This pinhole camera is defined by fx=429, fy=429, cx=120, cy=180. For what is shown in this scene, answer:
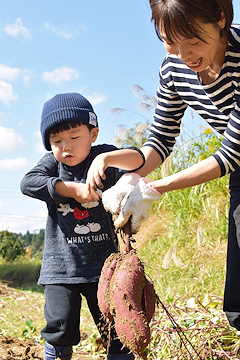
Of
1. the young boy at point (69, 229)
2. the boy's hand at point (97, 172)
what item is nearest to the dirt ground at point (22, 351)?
the young boy at point (69, 229)

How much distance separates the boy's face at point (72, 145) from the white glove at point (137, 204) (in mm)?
550

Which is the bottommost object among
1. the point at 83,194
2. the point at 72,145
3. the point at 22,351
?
the point at 22,351

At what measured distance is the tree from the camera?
8.69 meters

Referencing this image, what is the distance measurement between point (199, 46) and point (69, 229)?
3.60 feet

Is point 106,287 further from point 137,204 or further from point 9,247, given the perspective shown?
point 9,247

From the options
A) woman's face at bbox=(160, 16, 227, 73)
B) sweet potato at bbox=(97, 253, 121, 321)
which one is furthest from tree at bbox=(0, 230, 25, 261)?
woman's face at bbox=(160, 16, 227, 73)

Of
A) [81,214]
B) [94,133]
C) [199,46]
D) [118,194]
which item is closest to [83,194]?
[81,214]

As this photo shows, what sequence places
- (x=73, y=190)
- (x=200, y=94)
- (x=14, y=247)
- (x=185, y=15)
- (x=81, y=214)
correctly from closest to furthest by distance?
(x=185, y=15)
(x=200, y=94)
(x=73, y=190)
(x=81, y=214)
(x=14, y=247)

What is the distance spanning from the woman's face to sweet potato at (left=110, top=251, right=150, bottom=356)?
0.82 meters

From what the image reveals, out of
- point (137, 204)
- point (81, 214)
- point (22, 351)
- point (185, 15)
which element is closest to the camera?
point (185, 15)

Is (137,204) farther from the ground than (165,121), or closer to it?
closer to it

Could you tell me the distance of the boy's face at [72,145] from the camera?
2.19m

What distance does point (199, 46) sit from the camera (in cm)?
166

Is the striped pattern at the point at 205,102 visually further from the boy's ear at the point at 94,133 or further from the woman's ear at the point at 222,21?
the boy's ear at the point at 94,133
